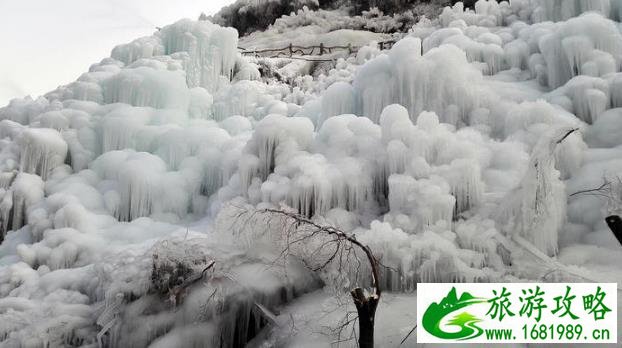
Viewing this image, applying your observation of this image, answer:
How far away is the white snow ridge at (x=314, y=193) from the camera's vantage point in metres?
4.69

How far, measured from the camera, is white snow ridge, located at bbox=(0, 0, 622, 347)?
4691 mm

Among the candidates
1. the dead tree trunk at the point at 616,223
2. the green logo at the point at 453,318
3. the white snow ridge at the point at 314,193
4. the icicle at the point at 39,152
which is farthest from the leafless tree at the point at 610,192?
the icicle at the point at 39,152

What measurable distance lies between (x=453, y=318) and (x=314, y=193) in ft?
8.18

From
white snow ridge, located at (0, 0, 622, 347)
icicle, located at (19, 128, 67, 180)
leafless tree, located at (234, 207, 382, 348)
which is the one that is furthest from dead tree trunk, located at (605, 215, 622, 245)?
icicle, located at (19, 128, 67, 180)

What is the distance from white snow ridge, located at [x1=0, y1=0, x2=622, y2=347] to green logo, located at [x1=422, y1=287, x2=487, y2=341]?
16.6 inches

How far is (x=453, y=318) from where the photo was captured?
3.66 meters

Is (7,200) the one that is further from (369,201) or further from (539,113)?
(539,113)

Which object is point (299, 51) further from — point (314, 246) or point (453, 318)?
point (453, 318)

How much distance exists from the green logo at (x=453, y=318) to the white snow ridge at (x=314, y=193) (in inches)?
16.6

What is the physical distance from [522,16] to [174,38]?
26.7 ft

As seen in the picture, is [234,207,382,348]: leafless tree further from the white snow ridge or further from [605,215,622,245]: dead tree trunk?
[605,215,622,245]: dead tree trunk

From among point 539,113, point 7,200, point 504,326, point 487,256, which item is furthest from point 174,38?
point 504,326

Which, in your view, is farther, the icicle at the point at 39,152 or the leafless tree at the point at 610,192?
the icicle at the point at 39,152

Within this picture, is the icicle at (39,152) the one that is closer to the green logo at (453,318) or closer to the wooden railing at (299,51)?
the green logo at (453,318)
